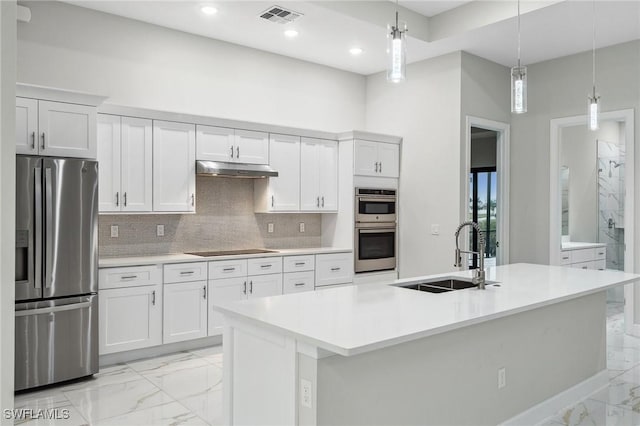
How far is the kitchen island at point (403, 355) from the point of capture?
204 centimetres

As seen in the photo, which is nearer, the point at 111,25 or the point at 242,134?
the point at 111,25

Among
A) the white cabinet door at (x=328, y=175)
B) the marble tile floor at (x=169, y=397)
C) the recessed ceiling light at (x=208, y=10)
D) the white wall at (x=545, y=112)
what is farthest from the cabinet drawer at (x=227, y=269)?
the white wall at (x=545, y=112)

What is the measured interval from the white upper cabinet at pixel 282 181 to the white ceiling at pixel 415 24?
109 centimetres

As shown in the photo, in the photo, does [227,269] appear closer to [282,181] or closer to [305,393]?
[282,181]

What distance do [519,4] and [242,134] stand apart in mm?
2914

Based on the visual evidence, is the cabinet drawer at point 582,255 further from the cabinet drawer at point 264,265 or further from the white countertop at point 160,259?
the cabinet drawer at point 264,265

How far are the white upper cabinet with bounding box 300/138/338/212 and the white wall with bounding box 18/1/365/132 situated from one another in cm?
43

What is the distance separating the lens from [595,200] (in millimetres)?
7305

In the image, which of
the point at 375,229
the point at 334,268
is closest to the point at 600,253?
the point at 375,229

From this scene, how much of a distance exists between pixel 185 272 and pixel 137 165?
1.07 m

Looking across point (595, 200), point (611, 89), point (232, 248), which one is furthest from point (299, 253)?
point (595, 200)

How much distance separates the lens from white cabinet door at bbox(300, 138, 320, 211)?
5605 mm

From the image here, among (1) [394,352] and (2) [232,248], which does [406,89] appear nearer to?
(2) [232,248]

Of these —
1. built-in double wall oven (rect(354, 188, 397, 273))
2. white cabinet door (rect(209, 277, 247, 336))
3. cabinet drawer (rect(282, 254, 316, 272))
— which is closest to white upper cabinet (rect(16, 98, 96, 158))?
white cabinet door (rect(209, 277, 247, 336))
